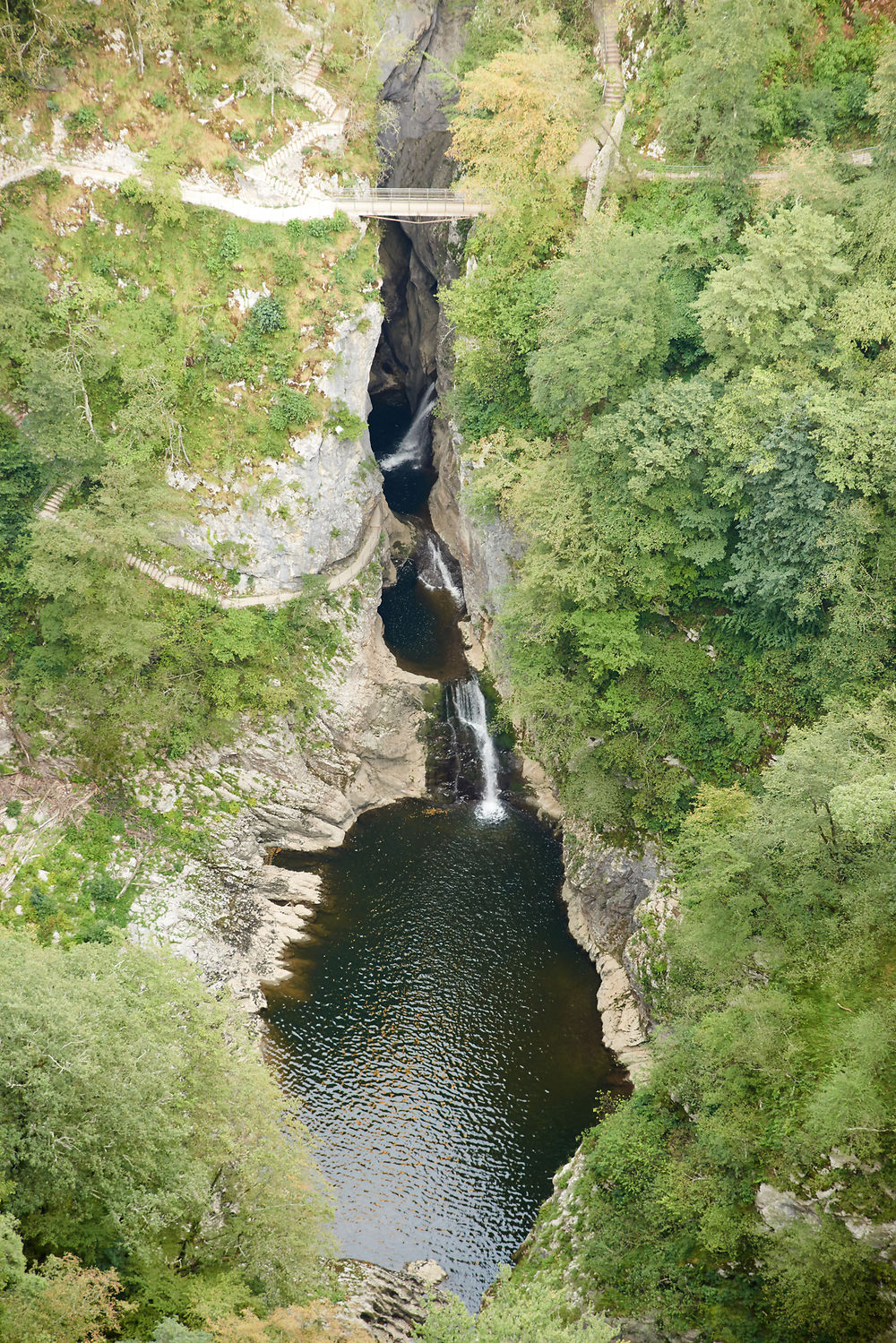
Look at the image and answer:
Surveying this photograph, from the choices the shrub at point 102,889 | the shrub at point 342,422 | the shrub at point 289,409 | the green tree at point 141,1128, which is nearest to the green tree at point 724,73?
the shrub at point 342,422

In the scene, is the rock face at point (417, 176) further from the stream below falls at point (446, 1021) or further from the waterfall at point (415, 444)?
the stream below falls at point (446, 1021)

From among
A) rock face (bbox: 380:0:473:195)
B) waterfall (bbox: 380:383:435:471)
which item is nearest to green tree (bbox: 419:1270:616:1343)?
rock face (bbox: 380:0:473:195)

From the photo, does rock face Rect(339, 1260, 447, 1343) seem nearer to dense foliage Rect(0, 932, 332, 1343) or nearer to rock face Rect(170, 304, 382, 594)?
dense foliage Rect(0, 932, 332, 1343)

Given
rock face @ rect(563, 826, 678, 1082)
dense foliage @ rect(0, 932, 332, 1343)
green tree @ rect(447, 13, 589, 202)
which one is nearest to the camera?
dense foliage @ rect(0, 932, 332, 1343)

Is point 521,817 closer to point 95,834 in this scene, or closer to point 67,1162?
point 95,834

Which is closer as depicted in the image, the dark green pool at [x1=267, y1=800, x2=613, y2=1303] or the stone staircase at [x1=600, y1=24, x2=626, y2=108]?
the dark green pool at [x1=267, y1=800, x2=613, y2=1303]

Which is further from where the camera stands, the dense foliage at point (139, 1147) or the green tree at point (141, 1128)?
the green tree at point (141, 1128)
